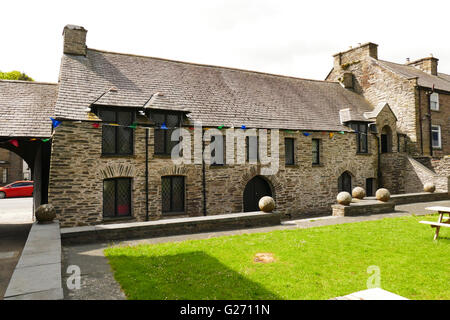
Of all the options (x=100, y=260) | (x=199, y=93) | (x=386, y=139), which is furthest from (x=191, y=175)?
(x=386, y=139)

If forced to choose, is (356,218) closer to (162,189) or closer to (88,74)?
(162,189)

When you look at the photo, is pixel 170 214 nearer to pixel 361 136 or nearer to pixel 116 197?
pixel 116 197

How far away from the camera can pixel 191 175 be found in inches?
580

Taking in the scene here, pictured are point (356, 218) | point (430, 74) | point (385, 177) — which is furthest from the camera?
point (430, 74)

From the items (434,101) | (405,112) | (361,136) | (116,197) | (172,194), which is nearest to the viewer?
(116,197)

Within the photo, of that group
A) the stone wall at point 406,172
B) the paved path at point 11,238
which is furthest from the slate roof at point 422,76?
the paved path at point 11,238

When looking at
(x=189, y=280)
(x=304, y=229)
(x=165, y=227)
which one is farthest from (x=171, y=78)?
(x=189, y=280)

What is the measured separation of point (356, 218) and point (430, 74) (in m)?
23.4

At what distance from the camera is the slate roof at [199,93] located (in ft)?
46.6

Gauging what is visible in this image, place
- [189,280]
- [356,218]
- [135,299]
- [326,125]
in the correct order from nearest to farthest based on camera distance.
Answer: [135,299] → [189,280] → [356,218] → [326,125]

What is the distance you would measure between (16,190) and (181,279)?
98.0 feet

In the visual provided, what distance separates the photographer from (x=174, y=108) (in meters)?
14.7

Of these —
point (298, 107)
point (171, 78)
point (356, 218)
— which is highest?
point (171, 78)

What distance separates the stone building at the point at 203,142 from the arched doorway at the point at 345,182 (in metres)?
0.09
